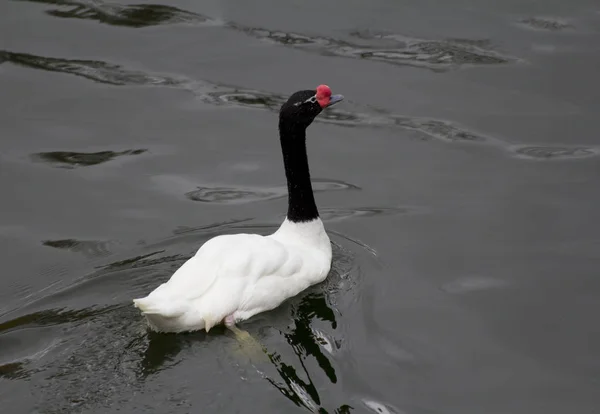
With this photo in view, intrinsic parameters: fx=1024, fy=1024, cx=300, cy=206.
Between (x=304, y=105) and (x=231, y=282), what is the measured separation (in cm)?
165

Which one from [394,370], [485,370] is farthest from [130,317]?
[485,370]

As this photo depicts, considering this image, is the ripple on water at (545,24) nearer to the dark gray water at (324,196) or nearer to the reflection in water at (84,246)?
the dark gray water at (324,196)

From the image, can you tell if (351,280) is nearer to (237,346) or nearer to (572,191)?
(237,346)

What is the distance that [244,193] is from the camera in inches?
380

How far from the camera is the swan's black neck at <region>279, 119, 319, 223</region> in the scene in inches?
324

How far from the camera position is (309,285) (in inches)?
312

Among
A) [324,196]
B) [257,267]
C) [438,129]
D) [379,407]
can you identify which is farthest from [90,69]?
[379,407]

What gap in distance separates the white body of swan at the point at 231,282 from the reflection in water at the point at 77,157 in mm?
2805

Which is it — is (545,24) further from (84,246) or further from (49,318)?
(49,318)

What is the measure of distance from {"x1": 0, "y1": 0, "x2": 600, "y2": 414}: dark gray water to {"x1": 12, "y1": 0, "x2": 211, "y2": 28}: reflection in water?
30 mm

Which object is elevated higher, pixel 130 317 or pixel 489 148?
pixel 489 148

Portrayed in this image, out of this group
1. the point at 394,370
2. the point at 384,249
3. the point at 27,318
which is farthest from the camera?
the point at 384,249

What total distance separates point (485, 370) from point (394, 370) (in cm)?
65

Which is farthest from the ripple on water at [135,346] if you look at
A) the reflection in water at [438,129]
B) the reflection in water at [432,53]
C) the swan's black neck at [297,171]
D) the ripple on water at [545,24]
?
the ripple on water at [545,24]
